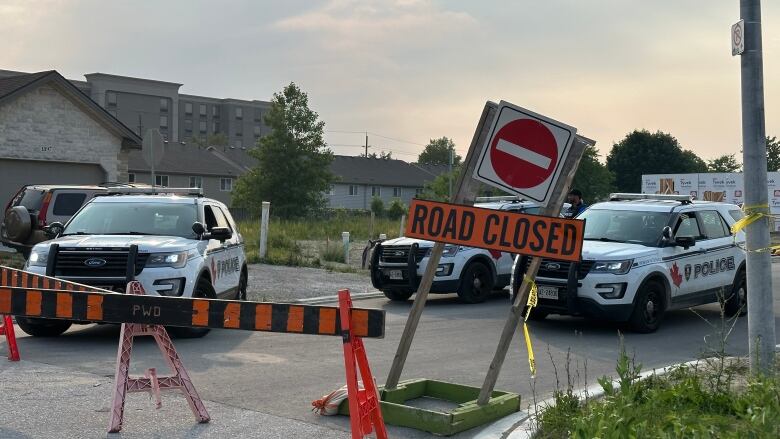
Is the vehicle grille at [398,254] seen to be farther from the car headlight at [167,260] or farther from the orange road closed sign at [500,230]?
the orange road closed sign at [500,230]

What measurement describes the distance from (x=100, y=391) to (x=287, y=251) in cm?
1595

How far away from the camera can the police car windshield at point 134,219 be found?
39.9 ft

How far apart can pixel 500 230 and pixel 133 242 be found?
18.9 feet

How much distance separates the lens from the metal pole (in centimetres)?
776

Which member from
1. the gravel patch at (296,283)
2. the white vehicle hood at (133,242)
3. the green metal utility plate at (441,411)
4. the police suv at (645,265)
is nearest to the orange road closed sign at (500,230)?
the green metal utility plate at (441,411)

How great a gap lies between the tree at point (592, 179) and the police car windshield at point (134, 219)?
1952 inches

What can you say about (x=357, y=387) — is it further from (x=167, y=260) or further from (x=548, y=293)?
(x=548, y=293)

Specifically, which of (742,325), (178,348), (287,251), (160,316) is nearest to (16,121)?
(287,251)

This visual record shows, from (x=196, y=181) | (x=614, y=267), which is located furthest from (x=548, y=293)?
(x=196, y=181)

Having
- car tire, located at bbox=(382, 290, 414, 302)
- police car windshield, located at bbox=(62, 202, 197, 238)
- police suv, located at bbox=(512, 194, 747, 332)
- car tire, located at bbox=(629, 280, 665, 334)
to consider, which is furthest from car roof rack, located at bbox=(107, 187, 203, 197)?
car tire, located at bbox=(629, 280, 665, 334)

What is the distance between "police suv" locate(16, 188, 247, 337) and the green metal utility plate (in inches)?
163

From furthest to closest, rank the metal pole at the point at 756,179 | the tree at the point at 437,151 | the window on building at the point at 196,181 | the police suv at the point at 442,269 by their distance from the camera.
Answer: the tree at the point at 437,151, the window on building at the point at 196,181, the police suv at the point at 442,269, the metal pole at the point at 756,179

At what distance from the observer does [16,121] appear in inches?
1118

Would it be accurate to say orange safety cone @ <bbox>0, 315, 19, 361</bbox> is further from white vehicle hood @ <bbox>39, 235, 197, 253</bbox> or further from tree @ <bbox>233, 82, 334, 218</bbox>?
tree @ <bbox>233, 82, 334, 218</bbox>
